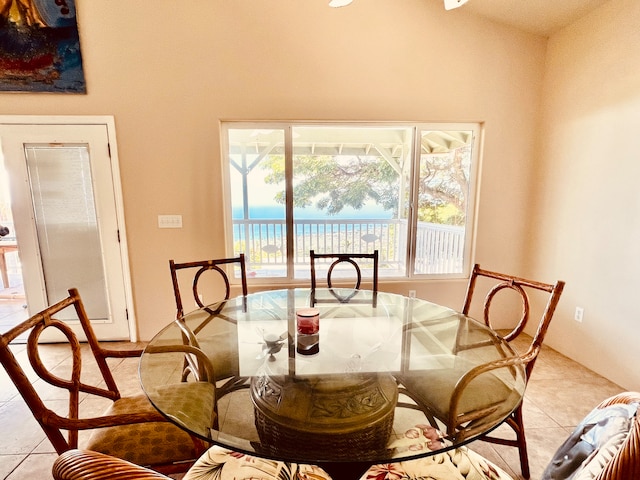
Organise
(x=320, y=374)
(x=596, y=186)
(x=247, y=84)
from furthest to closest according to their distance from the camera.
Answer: (x=247, y=84) → (x=596, y=186) → (x=320, y=374)

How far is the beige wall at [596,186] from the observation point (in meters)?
2.15

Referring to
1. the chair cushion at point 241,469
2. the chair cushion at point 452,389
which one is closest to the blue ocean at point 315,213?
the chair cushion at point 452,389

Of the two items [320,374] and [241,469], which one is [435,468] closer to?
[320,374]

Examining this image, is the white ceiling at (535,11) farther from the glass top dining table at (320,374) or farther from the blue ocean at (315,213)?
the glass top dining table at (320,374)

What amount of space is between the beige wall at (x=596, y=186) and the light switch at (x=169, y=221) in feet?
11.1

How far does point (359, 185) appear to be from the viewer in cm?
361

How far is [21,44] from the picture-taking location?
2.53m

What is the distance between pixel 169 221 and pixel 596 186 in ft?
11.6

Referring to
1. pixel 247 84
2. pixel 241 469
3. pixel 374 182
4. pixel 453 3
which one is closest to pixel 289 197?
pixel 247 84

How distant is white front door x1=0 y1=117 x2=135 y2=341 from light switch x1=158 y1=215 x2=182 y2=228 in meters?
0.34

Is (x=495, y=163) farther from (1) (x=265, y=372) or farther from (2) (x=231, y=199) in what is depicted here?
(1) (x=265, y=372)

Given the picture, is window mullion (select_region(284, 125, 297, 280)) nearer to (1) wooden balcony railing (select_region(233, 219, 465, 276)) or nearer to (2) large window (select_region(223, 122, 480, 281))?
(2) large window (select_region(223, 122, 480, 281))

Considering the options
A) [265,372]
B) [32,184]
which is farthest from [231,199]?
[265,372]

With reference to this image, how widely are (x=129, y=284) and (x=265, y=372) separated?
2169 mm
